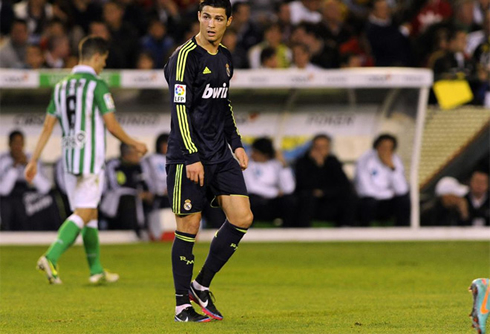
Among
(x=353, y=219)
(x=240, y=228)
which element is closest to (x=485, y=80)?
(x=353, y=219)

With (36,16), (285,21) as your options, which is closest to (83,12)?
(36,16)

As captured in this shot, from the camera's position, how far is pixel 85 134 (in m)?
10.1

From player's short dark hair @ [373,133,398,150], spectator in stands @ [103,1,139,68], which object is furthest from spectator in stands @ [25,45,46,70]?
player's short dark hair @ [373,133,398,150]

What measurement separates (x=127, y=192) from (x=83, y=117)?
5867 millimetres

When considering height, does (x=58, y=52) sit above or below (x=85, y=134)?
above

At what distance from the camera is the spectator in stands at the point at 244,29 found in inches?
721

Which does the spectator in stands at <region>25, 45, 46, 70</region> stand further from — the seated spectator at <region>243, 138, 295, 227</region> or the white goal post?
the seated spectator at <region>243, 138, 295, 227</region>

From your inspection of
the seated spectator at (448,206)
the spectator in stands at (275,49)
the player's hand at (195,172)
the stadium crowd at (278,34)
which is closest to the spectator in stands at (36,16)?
the stadium crowd at (278,34)

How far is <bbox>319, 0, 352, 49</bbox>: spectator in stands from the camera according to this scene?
62.1 feet

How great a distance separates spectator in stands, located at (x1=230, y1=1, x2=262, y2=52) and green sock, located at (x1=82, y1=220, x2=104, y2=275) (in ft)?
28.1

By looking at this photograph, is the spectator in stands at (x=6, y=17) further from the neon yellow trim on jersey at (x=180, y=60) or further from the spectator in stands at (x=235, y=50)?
the neon yellow trim on jersey at (x=180, y=60)

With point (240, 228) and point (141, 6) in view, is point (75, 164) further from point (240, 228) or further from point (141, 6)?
point (141, 6)

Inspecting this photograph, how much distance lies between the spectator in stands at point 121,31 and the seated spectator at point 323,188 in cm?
322

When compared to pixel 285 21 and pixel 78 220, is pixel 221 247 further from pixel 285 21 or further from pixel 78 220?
pixel 285 21
